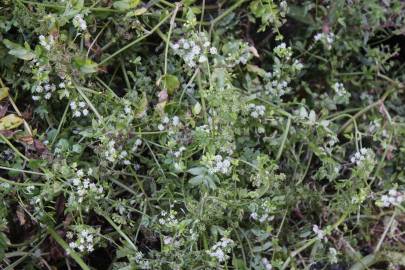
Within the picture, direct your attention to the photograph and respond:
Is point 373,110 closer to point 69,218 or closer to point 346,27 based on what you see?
point 346,27

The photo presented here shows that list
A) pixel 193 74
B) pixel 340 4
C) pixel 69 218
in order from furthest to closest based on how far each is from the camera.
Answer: pixel 340 4, pixel 193 74, pixel 69 218

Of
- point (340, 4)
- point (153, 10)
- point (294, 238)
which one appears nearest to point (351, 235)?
point (294, 238)

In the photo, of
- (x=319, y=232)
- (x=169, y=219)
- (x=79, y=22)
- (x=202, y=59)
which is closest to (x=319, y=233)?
(x=319, y=232)

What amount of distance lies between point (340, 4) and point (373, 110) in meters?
0.33

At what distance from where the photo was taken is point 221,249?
1330 mm

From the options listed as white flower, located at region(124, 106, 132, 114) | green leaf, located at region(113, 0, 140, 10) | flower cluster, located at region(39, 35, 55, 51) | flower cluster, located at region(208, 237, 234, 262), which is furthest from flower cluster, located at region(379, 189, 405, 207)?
flower cluster, located at region(39, 35, 55, 51)

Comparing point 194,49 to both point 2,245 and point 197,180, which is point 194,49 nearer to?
point 197,180

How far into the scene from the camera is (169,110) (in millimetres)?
1429

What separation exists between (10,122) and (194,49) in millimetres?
465

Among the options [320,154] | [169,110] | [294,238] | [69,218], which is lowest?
[294,238]

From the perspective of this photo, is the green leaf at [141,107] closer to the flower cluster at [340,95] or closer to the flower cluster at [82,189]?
the flower cluster at [82,189]

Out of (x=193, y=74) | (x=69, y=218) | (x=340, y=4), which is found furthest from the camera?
(x=340, y=4)

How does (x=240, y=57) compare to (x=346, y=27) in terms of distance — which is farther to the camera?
(x=346, y=27)

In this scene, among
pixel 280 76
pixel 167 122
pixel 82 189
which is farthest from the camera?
pixel 280 76
